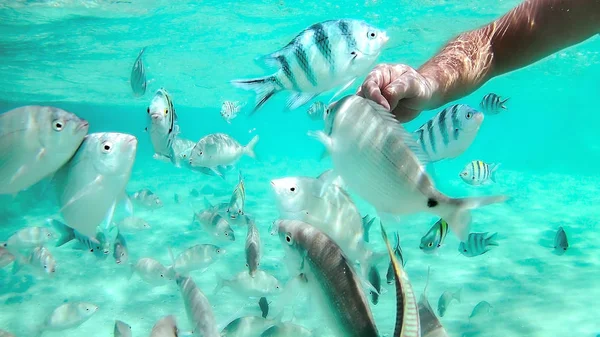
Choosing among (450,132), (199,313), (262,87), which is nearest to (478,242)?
(450,132)

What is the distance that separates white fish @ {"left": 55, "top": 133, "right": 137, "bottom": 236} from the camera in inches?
63.6

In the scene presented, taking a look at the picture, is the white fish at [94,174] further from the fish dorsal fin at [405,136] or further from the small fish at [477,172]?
the small fish at [477,172]

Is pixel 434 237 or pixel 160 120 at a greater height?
pixel 160 120

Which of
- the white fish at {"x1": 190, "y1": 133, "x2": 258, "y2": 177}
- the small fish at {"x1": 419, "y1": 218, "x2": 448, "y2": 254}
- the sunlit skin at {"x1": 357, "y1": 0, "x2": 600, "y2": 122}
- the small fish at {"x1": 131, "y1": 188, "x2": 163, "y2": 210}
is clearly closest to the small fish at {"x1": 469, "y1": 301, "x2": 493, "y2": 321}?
the small fish at {"x1": 419, "y1": 218, "x2": 448, "y2": 254}

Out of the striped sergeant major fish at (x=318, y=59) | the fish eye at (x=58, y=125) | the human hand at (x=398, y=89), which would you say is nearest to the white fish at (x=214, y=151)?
the human hand at (x=398, y=89)

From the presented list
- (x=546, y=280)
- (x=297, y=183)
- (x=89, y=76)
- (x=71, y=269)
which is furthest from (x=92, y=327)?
(x=89, y=76)

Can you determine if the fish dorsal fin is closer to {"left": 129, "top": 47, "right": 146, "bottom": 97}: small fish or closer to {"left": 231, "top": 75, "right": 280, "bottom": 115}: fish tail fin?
{"left": 231, "top": 75, "right": 280, "bottom": 115}: fish tail fin

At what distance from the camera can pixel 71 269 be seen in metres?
8.67

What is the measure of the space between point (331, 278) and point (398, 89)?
1.08m

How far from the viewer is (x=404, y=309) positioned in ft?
3.39

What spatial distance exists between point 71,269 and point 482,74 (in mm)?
9315

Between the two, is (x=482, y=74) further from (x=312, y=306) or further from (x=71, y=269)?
(x=71, y=269)

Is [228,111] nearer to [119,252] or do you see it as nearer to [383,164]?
[119,252]

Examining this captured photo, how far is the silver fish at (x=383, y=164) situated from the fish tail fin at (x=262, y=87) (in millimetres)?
421
